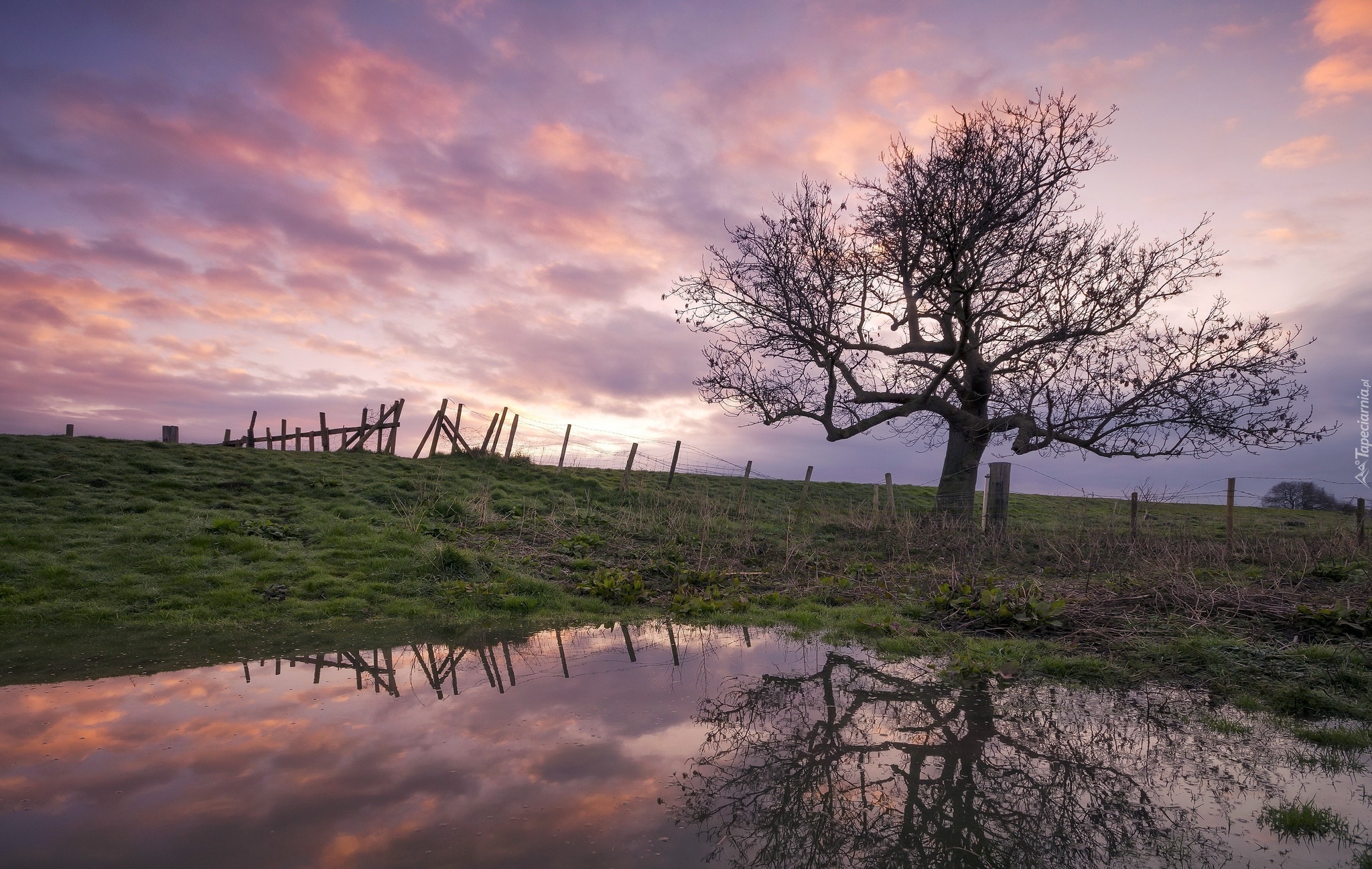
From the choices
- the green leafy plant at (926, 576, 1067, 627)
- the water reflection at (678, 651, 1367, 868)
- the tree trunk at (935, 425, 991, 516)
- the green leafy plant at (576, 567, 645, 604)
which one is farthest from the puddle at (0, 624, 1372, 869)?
the tree trunk at (935, 425, 991, 516)

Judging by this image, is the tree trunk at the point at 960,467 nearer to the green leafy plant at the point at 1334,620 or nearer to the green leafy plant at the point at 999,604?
the green leafy plant at the point at 999,604

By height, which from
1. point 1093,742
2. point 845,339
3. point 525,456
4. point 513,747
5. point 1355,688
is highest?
point 845,339

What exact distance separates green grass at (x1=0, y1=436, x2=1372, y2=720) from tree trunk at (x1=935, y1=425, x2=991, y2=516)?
94cm

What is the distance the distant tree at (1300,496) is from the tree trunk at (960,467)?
77.8ft

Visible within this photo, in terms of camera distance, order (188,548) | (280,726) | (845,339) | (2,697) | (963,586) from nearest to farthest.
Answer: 1. (280,726)
2. (2,697)
3. (963,586)
4. (188,548)
5. (845,339)

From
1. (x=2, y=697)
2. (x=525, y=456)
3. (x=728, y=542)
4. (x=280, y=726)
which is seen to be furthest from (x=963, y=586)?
(x=525, y=456)

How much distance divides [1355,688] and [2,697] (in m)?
10.4

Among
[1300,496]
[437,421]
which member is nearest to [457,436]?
[437,421]

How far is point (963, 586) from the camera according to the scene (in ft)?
27.7

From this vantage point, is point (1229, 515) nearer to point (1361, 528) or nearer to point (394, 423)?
point (1361, 528)

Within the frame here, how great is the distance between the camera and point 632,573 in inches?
419

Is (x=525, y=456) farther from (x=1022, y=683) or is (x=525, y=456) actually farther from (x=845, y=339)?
(x=1022, y=683)

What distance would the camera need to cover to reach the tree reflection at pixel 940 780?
3.24 metres

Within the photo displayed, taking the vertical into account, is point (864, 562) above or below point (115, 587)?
above
